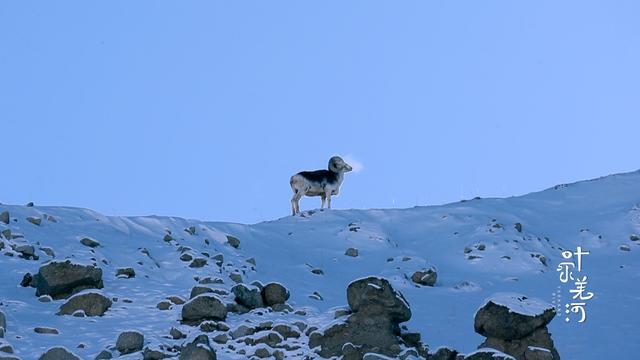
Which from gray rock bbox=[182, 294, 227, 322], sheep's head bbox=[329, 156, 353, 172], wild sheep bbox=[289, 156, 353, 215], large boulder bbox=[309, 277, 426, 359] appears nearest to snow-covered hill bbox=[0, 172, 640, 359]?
gray rock bbox=[182, 294, 227, 322]

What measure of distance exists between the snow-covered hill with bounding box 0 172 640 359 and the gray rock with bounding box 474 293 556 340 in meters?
2.62

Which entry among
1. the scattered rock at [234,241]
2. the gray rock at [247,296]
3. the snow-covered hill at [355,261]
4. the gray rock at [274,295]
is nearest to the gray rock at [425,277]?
the snow-covered hill at [355,261]

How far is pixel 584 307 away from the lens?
2325 cm

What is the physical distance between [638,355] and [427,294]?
601 cm

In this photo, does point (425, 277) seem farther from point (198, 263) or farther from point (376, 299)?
point (376, 299)

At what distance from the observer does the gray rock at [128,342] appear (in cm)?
1655

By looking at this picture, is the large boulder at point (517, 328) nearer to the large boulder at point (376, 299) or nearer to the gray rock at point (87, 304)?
the large boulder at point (376, 299)

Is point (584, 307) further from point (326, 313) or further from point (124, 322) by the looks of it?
point (124, 322)

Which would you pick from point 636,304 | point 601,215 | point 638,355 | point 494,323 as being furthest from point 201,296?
point 601,215

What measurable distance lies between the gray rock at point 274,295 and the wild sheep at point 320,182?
13.4m

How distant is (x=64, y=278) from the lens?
1894cm

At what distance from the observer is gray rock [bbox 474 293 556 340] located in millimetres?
16328

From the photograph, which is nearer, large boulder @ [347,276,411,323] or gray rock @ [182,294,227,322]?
large boulder @ [347,276,411,323]

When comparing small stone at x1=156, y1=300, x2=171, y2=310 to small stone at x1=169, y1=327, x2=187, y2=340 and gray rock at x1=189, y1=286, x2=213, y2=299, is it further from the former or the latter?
small stone at x1=169, y1=327, x2=187, y2=340
